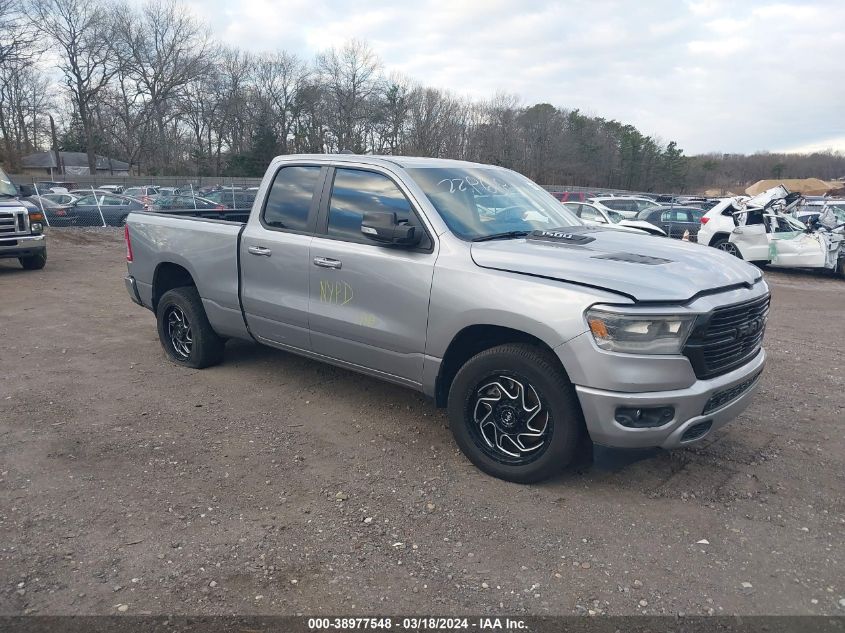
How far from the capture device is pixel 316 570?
2938mm

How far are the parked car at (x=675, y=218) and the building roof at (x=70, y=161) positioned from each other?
67.1m

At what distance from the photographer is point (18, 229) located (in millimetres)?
11391

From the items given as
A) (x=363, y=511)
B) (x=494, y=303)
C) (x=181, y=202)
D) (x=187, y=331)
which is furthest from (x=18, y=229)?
(x=181, y=202)

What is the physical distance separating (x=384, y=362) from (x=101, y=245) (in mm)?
16212

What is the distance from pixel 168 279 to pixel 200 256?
854 mm

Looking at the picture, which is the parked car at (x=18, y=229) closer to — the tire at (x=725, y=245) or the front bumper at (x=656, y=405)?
the front bumper at (x=656, y=405)

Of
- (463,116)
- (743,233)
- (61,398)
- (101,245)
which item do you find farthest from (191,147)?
(61,398)

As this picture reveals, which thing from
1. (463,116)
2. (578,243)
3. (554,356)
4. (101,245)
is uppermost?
(463,116)

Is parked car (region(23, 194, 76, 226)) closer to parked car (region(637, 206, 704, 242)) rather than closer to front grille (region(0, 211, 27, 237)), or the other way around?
front grille (region(0, 211, 27, 237))

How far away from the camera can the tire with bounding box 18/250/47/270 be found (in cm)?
1217

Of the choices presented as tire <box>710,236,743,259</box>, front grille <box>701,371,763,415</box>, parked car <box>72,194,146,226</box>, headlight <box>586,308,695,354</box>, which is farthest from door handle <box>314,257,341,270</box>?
parked car <box>72,194,146,226</box>

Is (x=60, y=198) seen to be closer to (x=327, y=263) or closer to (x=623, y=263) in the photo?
(x=327, y=263)

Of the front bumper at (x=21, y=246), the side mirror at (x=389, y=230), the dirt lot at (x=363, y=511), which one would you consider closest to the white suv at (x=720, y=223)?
the dirt lot at (x=363, y=511)

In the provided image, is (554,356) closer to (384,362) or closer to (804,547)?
(384,362)
